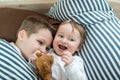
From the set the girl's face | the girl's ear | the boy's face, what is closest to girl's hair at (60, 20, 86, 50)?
the girl's face

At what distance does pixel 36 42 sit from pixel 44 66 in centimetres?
17

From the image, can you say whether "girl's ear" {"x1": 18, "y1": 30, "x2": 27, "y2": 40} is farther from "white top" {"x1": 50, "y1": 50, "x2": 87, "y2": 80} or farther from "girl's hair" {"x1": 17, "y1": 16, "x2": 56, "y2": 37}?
"white top" {"x1": 50, "y1": 50, "x2": 87, "y2": 80}

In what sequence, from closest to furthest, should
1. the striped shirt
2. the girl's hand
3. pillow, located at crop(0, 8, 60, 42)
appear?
the striped shirt < the girl's hand < pillow, located at crop(0, 8, 60, 42)

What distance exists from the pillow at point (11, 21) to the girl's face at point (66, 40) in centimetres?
13

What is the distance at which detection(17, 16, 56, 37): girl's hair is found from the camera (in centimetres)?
122

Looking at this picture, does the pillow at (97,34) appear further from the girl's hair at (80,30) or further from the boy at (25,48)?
the boy at (25,48)

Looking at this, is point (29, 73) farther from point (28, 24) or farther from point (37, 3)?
point (37, 3)

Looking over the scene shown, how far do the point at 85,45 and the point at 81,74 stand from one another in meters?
0.17

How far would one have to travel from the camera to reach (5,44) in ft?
3.59

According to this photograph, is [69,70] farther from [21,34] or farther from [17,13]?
[17,13]

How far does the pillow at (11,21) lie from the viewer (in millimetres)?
1290

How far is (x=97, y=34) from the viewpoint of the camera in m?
1.17

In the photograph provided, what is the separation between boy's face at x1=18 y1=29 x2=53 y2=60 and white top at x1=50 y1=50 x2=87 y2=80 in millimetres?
67

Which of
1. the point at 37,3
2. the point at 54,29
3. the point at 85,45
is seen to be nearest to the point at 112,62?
the point at 85,45
